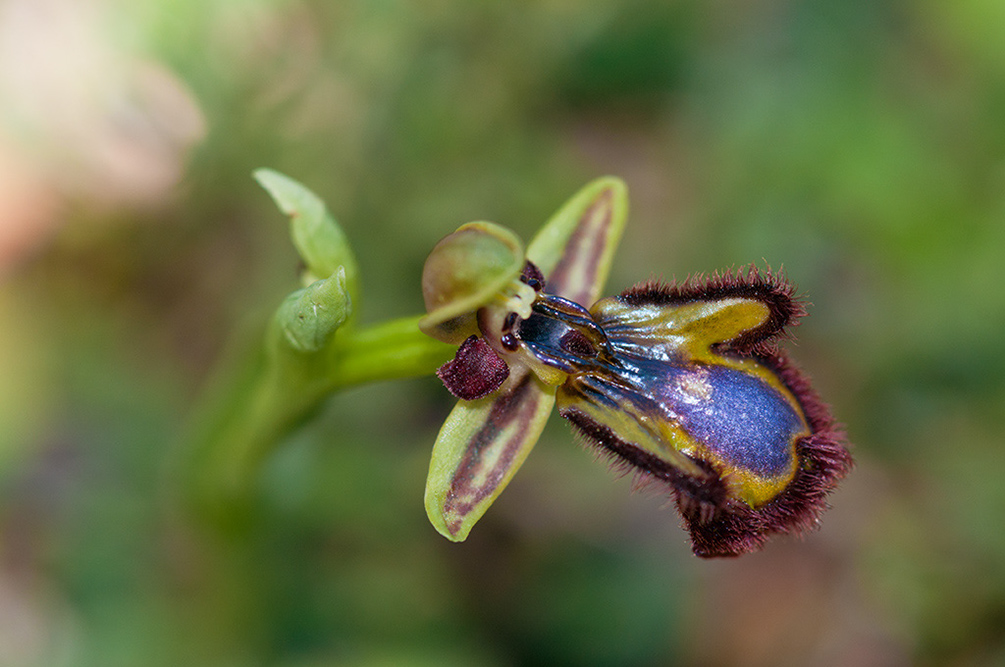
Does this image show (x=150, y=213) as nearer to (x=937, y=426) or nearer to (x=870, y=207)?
(x=870, y=207)

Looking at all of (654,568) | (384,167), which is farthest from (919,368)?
(384,167)

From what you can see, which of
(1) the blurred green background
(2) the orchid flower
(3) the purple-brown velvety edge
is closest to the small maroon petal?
(2) the orchid flower

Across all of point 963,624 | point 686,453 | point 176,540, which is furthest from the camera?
point 963,624

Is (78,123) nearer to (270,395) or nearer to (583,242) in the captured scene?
(270,395)

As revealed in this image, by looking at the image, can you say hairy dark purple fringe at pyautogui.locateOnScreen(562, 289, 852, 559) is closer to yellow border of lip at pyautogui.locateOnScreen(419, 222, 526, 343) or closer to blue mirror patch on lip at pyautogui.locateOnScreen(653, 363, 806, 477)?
blue mirror patch on lip at pyautogui.locateOnScreen(653, 363, 806, 477)

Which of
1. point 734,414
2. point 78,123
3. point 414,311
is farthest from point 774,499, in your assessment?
point 78,123

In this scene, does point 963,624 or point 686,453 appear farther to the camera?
point 963,624
